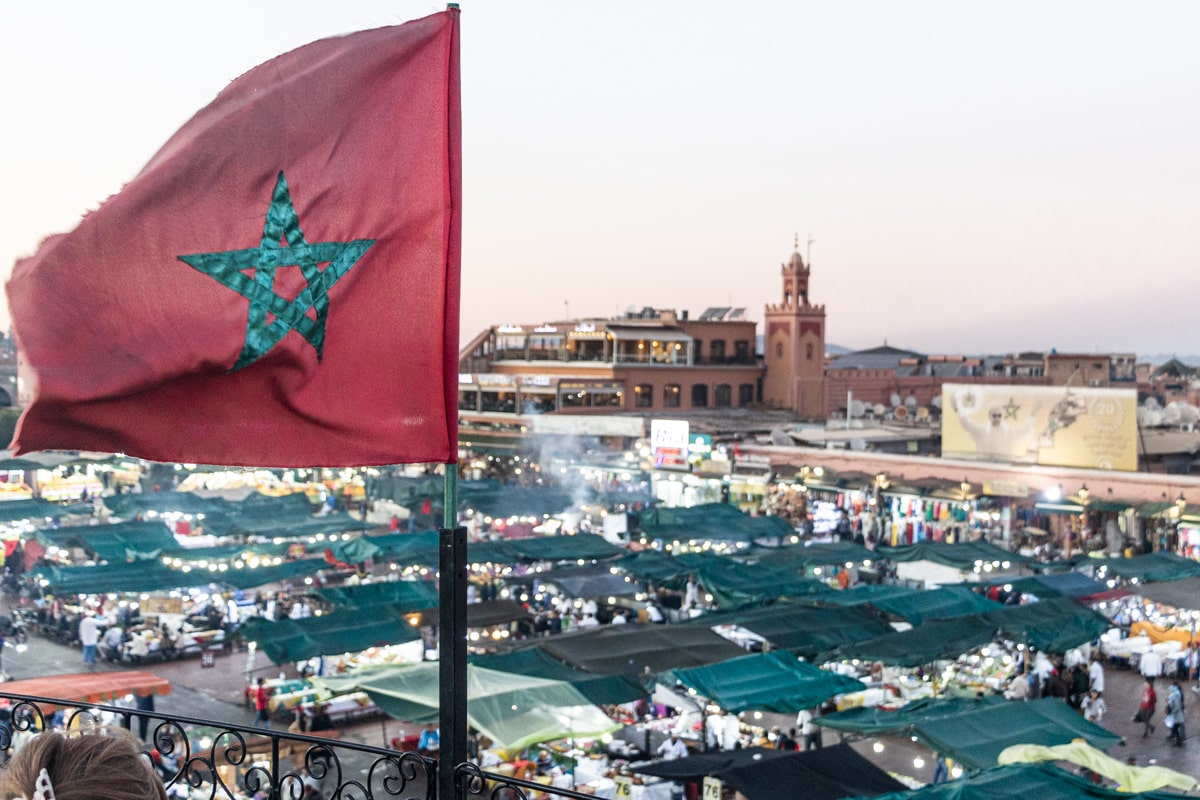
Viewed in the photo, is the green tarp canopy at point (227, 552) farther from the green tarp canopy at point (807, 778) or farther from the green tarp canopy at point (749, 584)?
the green tarp canopy at point (807, 778)

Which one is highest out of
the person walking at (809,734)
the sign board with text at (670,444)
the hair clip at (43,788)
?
the hair clip at (43,788)

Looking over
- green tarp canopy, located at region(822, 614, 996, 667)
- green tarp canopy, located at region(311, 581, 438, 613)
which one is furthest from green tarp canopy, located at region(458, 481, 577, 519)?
green tarp canopy, located at region(822, 614, 996, 667)

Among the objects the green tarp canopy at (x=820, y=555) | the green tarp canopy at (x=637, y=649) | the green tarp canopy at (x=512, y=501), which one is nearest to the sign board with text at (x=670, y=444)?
the green tarp canopy at (x=512, y=501)

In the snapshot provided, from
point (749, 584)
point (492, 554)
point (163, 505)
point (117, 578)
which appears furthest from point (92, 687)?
point (163, 505)

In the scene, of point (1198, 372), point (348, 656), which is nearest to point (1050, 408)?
point (348, 656)

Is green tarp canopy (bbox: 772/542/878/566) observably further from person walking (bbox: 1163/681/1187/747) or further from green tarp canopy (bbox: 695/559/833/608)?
person walking (bbox: 1163/681/1187/747)

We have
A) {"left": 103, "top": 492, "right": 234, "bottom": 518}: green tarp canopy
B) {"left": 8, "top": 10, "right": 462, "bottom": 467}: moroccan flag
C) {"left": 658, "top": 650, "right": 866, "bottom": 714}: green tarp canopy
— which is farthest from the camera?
{"left": 103, "top": 492, "right": 234, "bottom": 518}: green tarp canopy
